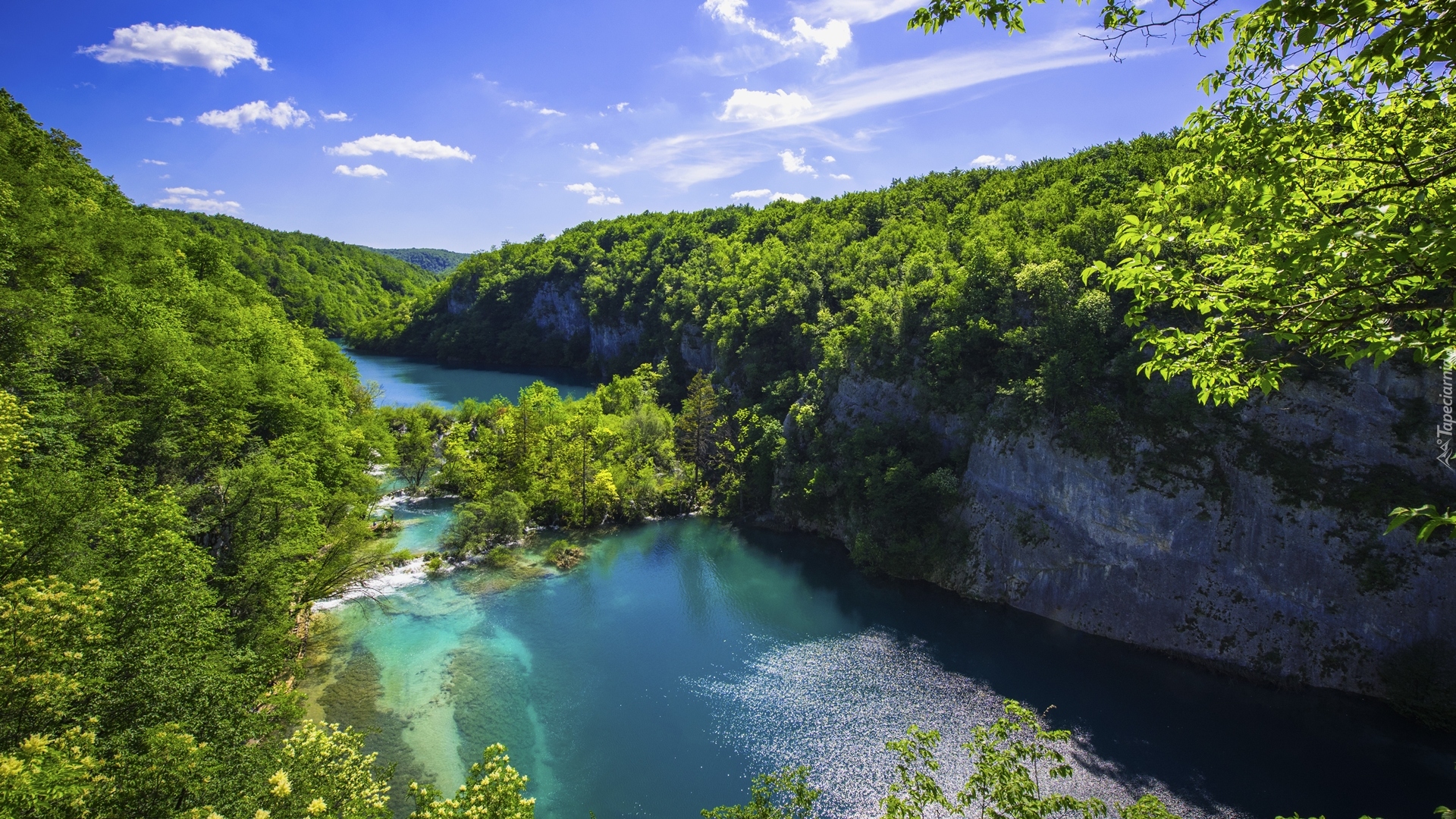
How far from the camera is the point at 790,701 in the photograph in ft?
76.9

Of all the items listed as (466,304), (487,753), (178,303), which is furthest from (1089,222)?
(466,304)

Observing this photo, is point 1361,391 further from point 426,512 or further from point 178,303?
point 178,303

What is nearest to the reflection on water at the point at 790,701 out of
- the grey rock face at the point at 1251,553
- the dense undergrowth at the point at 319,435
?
the grey rock face at the point at 1251,553

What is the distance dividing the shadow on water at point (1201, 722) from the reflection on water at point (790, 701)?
0.25 feet

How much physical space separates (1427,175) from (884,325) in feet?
106

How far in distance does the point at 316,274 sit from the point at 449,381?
263 feet

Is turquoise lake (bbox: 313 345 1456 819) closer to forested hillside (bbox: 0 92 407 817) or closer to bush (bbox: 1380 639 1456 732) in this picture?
bush (bbox: 1380 639 1456 732)

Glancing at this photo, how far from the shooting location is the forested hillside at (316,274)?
378 feet

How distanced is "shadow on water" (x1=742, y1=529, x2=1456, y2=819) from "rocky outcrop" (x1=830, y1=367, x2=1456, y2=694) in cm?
128

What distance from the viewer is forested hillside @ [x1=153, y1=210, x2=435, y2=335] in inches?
4540

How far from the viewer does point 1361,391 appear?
22938 mm

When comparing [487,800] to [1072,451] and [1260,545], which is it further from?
[1260,545]

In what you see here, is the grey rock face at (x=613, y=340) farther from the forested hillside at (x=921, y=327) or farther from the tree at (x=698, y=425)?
the tree at (x=698, y=425)

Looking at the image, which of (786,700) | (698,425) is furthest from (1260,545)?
(698,425)
